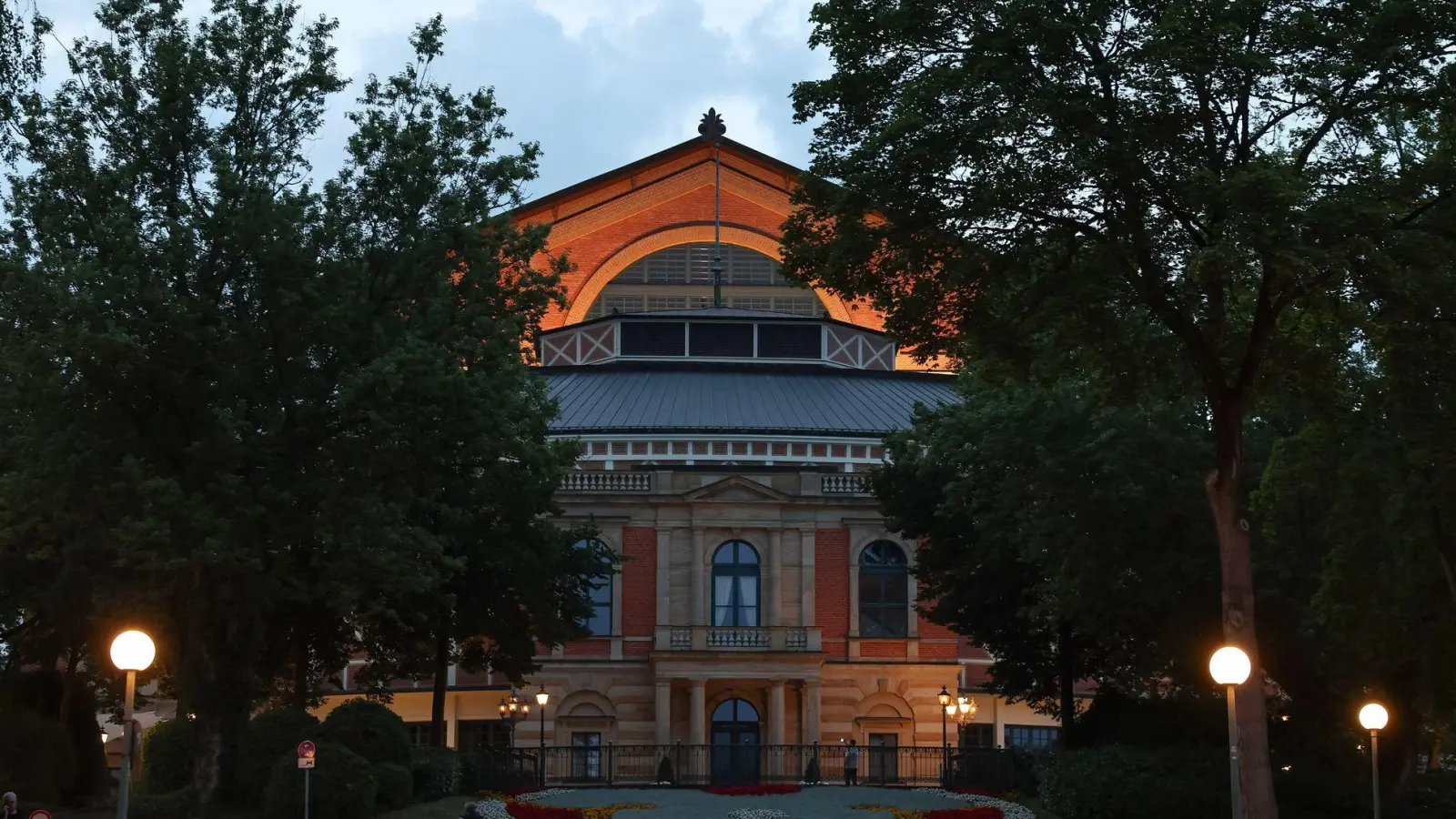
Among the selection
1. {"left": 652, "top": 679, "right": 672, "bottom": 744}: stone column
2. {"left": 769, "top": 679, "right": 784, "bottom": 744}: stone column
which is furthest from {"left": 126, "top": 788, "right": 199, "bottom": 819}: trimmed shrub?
{"left": 769, "top": 679, "right": 784, "bottom": 744}: stone column

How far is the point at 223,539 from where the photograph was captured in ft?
88.8

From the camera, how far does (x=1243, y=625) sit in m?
22.8

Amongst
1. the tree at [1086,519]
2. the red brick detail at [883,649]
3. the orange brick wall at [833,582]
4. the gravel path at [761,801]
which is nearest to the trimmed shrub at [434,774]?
the gravel path at [761,801]

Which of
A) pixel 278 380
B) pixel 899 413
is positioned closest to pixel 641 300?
pixel 899 413

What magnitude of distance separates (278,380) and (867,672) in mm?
29597

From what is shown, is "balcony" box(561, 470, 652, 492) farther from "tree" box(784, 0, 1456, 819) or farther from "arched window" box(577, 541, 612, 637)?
"tree" box(784, 0, 1456, 819)

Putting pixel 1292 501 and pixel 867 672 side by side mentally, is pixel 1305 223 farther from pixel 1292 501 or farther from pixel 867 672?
pixel 867 672

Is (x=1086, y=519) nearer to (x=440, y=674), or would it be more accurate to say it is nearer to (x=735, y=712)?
(x=440, y=674)

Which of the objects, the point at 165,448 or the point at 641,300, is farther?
the point at 641,300

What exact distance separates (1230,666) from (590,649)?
37.2 metres

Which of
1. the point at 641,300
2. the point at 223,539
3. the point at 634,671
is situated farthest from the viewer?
the point at 641,300

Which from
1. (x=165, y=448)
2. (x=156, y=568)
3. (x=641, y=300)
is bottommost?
(x=156, y=568)

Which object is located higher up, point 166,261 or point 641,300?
point 641,300

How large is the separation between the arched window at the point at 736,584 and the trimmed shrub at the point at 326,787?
24361mm
